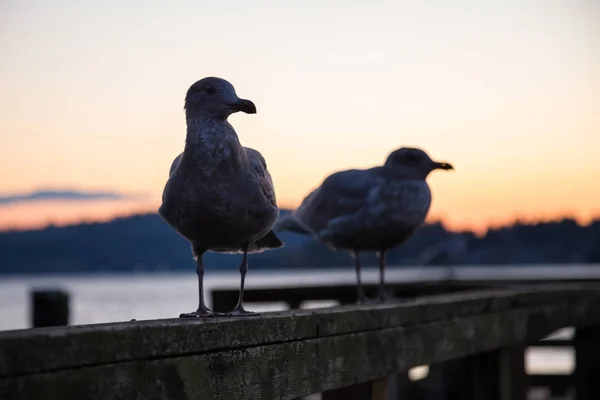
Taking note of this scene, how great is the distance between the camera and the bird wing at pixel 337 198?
8.22m

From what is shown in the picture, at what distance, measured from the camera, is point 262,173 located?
198 inches

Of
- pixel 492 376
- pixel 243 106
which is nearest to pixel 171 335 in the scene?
pixel 243 106

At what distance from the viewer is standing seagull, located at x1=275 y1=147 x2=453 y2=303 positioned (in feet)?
26.2

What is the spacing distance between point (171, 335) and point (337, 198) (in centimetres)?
516

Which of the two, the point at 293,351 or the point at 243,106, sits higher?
the point at 243,106

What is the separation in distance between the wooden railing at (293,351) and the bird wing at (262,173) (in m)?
0.61

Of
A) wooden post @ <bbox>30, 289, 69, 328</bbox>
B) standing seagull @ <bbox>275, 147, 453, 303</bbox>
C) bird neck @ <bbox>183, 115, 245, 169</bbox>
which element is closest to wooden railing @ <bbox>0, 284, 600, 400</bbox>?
bird neck @ <bbox>183, 115, 245, 169</bbox>

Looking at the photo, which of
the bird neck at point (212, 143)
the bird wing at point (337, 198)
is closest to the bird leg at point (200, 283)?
the bird neck at point (212, 143)

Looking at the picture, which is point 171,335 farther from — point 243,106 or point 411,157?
point 411,157

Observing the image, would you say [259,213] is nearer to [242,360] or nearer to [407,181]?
[242,360]

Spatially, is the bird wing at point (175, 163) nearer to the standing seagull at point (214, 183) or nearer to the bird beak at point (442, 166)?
the standing seagull at point (214, 183)

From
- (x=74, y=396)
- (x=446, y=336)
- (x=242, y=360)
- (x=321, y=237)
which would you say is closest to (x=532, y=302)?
(x=446, y=336)

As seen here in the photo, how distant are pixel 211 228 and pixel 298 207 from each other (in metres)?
4.29

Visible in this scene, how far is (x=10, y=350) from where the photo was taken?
2.71 meters
